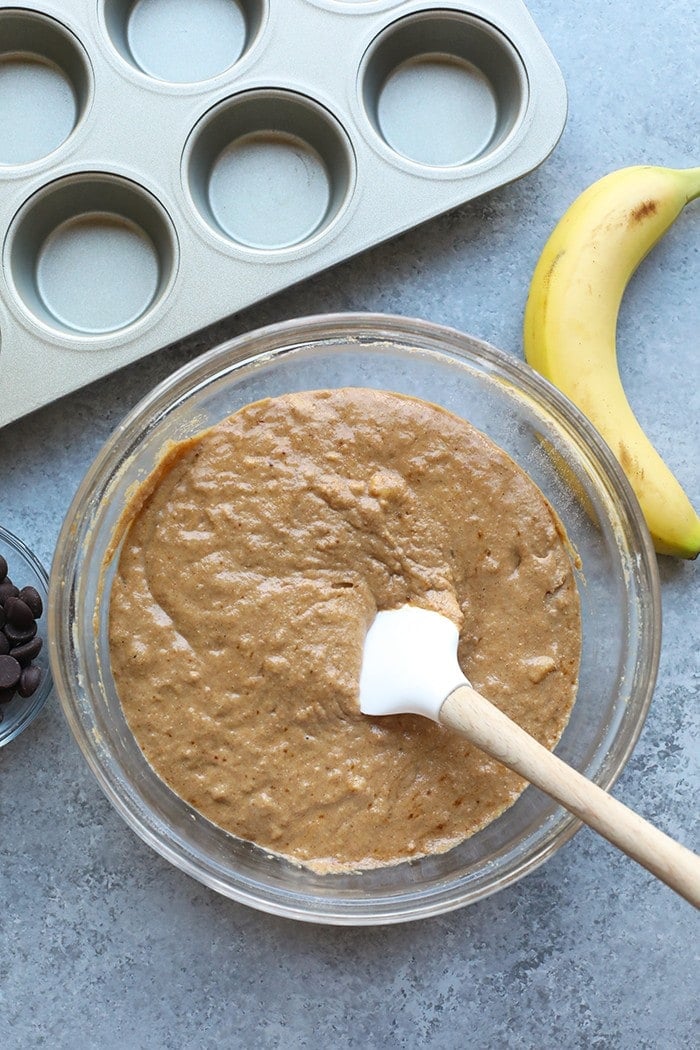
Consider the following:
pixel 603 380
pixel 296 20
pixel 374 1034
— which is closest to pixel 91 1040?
pixel 374 1034

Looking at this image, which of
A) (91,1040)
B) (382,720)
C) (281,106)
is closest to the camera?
(382,720)

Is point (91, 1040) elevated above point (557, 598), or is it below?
below

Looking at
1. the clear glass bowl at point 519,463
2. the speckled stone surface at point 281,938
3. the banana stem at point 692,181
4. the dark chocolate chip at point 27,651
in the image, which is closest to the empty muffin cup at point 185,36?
the speckled stone surface at point 281,938

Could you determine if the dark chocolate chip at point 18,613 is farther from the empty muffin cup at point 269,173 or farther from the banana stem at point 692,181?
the banana stem at point 692,181

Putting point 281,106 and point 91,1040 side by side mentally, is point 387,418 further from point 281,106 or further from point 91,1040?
point 91,1040

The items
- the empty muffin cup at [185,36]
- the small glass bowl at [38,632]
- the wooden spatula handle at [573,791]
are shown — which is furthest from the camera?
the empty muffin cup at [185,36]

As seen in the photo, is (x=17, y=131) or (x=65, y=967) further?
(x=17, y=131)

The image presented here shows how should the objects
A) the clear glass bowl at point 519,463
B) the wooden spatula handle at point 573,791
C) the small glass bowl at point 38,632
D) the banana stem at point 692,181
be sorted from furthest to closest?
1. the banana stem at point 692,181
2. the small glass bowl at point 38,632
3. the clear glass bowl at point 519,463
4. the wooden spatula handle at point 573,791

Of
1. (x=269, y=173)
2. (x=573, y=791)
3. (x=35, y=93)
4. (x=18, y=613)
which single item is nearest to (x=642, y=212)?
(x=269, y=173)
